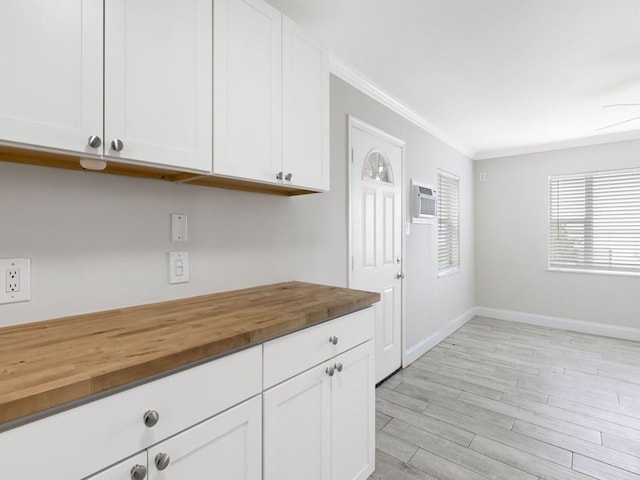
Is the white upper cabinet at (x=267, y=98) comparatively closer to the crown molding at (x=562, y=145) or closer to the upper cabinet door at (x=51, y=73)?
the upper cabinet door at (x=51, y=73)

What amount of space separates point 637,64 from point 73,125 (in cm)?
344

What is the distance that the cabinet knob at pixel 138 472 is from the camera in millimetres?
766

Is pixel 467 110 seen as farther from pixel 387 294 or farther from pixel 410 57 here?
pixel 387 294

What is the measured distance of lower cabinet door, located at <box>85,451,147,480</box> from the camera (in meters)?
0.73

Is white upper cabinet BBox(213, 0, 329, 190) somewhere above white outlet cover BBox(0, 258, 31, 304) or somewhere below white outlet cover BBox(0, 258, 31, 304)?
above

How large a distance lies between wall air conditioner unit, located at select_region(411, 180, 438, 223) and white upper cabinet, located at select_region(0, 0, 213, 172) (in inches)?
99.4

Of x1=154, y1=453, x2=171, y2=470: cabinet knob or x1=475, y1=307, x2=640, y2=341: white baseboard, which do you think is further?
x1=475, y1=307, x2=640, y2=341: white baseboard

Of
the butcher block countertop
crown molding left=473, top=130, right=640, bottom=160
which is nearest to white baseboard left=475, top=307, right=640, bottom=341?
crown molding left=473, top=130, right=640, bottom=160

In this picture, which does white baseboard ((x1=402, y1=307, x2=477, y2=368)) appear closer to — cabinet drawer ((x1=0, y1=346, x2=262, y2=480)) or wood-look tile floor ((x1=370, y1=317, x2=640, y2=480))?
wood-look tile floor ((x1=370, y1=317, x2=640, y2=480))

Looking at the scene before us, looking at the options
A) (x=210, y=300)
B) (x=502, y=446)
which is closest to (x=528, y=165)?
(x=502, y=446)

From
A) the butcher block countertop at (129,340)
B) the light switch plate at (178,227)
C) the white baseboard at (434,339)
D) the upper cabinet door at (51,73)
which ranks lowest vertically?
the white baseboard at (434,339)

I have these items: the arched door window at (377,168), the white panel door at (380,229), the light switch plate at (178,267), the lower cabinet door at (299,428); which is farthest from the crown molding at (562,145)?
the light switch plate at (178,267)

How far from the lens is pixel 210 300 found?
1466 millimetres

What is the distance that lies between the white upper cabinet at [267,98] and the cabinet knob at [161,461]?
3.08ft
